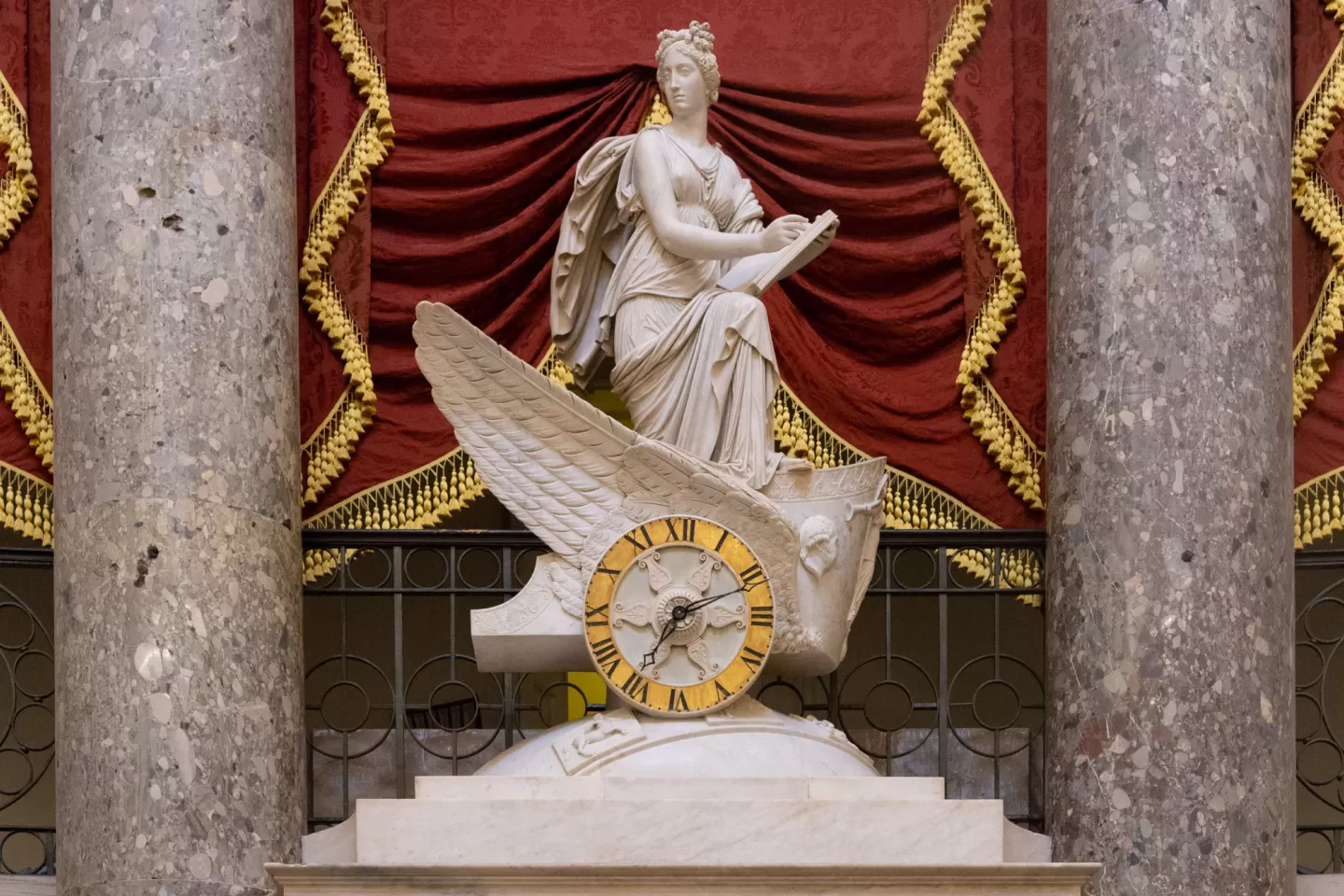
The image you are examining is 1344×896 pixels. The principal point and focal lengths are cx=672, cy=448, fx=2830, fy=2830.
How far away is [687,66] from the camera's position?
8.81 metres

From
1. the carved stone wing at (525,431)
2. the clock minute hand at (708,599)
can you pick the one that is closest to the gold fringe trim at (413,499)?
the carved stone wing at (525,431)

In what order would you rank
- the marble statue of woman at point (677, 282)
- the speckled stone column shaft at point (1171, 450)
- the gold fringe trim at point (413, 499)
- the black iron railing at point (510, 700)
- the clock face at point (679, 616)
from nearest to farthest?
the clock face at point (679, 616), the marble statue of woman at point (677, 282), the speckled stone column shaft at point (1171, 450), the black iron railing at point (510, 700), the gold fringe trim at point (413, 499)

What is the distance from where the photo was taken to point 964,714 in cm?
1207

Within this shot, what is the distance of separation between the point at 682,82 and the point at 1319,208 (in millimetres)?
2791

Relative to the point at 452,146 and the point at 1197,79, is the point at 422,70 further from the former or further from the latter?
the point at 1197,79

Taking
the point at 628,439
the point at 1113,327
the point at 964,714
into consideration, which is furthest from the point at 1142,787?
the point at 964,714

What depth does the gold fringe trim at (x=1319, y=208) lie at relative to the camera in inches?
402

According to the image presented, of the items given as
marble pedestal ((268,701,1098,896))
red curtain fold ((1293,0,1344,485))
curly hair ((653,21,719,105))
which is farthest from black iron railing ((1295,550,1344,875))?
curly hair ((653,21,719,105))

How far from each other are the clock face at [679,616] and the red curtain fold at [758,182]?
7.22 feet

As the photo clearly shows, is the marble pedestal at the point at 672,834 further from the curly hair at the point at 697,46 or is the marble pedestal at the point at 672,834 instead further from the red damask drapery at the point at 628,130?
the red damask drapery at the point at 628,130

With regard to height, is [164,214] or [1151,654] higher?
[164,214]

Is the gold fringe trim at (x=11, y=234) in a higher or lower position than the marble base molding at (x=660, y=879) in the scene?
higher

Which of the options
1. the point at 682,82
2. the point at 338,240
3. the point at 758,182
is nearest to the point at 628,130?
the point at 758,182

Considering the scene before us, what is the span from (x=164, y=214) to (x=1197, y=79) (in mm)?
3496
